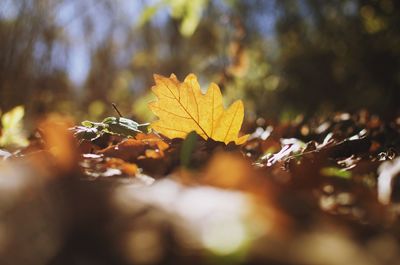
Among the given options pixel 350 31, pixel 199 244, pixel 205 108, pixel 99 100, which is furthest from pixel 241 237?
pixel 99 100

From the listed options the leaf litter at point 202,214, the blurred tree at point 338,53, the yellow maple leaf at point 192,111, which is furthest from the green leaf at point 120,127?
the blurred tree at point 338,53

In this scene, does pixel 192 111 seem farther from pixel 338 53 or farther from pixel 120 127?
pixel 338 53

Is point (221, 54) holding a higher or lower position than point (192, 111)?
higher

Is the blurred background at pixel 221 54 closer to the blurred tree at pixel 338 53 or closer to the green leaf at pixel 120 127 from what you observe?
the blurred tree at pixel 338 53

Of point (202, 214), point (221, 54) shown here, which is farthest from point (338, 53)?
point (202, 214)

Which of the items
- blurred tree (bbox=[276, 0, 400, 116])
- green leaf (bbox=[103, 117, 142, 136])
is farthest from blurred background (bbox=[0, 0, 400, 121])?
green leaf (bbox=[103, 117, 142, 136])
